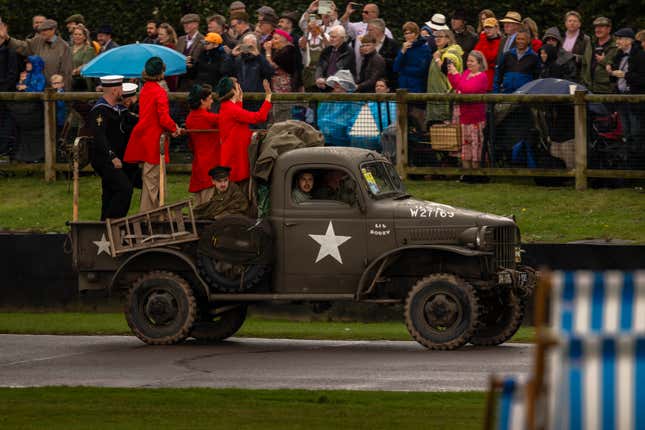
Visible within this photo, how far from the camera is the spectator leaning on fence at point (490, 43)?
22.0 meters

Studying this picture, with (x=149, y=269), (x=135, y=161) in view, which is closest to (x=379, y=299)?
(x=149, y=269)

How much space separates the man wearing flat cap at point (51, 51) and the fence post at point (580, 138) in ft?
26.1

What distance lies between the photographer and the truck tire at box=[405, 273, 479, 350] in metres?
14.9

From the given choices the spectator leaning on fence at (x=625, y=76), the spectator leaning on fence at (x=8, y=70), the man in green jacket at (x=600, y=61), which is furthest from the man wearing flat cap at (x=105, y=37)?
the spectator leaning on fence at (x=625, y=76)

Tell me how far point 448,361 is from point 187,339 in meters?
3.81

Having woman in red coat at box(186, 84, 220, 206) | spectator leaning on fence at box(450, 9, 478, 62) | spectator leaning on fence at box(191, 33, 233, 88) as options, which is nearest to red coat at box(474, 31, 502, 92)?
spectator leaning on fence at box(450, 9, 478, 62)

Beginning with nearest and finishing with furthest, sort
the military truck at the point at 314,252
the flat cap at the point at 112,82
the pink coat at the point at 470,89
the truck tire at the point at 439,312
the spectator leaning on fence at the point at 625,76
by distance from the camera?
the truck tire at the point at 439,312 < the military truck at the point at 314,252 < the flat cap at the point at 112,82 < the spectator leaning on fence at the point at 625,76 < the pink coat at the point at 470,89

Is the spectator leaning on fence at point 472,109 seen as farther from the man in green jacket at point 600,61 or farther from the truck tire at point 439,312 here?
the truck tire at point 439,312

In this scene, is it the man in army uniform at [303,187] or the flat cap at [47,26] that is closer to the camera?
the man in army uniform at [303,187]

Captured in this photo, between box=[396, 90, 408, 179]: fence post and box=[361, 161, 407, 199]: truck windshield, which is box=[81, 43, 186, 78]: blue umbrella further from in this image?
box=[361, 161, 407, 199]: truck windshield

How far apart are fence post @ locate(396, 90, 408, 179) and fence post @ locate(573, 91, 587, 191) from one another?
7.60 feet

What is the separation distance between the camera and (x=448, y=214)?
→ 15500mm

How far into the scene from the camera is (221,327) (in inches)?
658

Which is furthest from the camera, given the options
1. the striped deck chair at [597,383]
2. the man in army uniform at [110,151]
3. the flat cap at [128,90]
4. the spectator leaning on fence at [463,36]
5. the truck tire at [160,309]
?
the spectator leaning on fence at [463,36]
